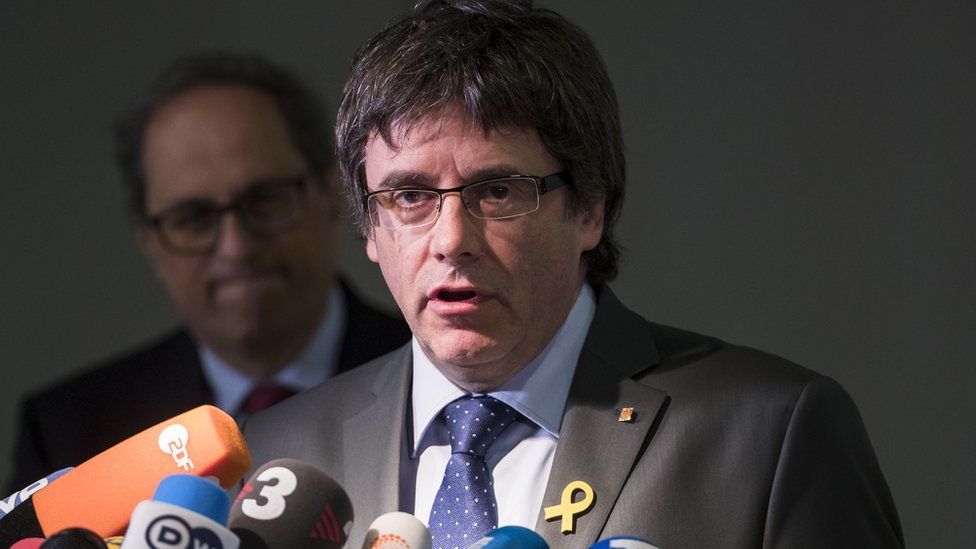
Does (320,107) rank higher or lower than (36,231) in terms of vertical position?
higher

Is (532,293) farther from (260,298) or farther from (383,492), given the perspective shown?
(260,298)

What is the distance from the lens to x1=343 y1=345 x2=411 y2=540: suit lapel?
2027 mm

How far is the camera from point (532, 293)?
6.43 ft

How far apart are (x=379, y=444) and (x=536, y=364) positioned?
323 mm

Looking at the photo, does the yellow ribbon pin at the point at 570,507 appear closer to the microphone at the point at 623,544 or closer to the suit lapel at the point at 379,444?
the suit lapel at the point at 379,444

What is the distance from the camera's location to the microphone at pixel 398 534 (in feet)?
4.66

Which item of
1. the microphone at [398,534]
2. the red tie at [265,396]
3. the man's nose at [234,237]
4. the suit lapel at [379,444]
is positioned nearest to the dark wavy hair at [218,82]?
the man's nose at [234,237]

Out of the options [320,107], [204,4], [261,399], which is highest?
Result: [204,4]

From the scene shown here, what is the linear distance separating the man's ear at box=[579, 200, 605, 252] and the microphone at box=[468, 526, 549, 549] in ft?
2.63

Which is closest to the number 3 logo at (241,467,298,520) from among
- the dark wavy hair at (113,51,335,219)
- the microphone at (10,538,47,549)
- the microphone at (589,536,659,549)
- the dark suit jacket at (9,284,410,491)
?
the microphone at (10,538,47,549)

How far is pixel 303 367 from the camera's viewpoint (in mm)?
3020

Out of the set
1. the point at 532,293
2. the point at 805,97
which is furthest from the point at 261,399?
the point at 805,97

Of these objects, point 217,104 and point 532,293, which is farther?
point 217,104

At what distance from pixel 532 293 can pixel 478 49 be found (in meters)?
0.41
